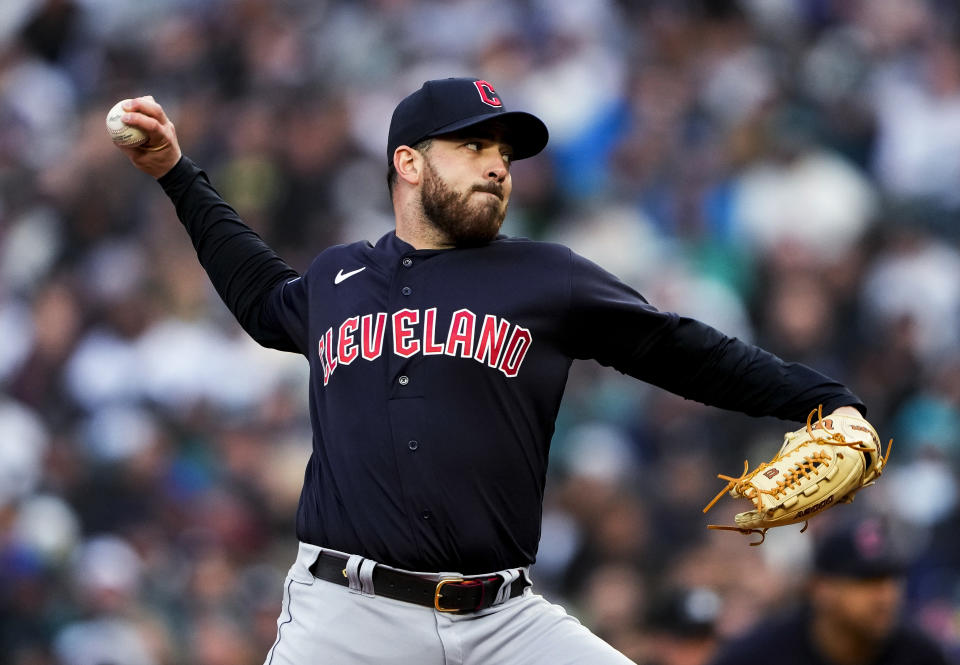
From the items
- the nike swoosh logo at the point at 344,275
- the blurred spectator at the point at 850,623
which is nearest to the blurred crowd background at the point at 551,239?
the blurred spectator at the point at 850,623

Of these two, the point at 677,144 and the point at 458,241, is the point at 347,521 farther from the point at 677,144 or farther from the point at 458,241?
the point at 677,144

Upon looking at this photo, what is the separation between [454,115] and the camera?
142 inches

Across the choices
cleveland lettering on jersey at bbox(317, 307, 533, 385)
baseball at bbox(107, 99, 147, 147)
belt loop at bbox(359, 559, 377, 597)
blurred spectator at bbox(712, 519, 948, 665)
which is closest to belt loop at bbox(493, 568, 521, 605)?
belt loop at bbox(359, 559, 377, 597)

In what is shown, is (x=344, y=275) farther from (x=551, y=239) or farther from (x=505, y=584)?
(x=551, y=239)

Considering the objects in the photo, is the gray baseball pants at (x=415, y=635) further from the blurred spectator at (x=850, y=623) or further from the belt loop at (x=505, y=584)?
the blurred spectator at (x=850, y=623)

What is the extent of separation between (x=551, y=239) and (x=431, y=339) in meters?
5.14

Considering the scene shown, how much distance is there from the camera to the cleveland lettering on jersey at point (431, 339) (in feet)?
11.3

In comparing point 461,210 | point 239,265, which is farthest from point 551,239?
point 461,210

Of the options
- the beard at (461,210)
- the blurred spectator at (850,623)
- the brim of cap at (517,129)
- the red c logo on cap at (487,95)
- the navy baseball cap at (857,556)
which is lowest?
the blurred spectator at (850,623)

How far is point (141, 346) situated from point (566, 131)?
298cm

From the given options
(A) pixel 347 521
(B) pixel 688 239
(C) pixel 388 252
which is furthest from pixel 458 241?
(B) pixel 688 239

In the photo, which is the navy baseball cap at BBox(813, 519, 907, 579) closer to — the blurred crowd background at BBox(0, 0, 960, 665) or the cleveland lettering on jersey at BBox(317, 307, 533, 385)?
the cleveland lettering on jersey at BBox(317, 307, 533, 385)

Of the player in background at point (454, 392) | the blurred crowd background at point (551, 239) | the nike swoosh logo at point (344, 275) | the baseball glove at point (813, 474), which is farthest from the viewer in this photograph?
the blurred crowd background at point (551, 239)

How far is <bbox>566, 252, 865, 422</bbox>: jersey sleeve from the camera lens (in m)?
3.43
